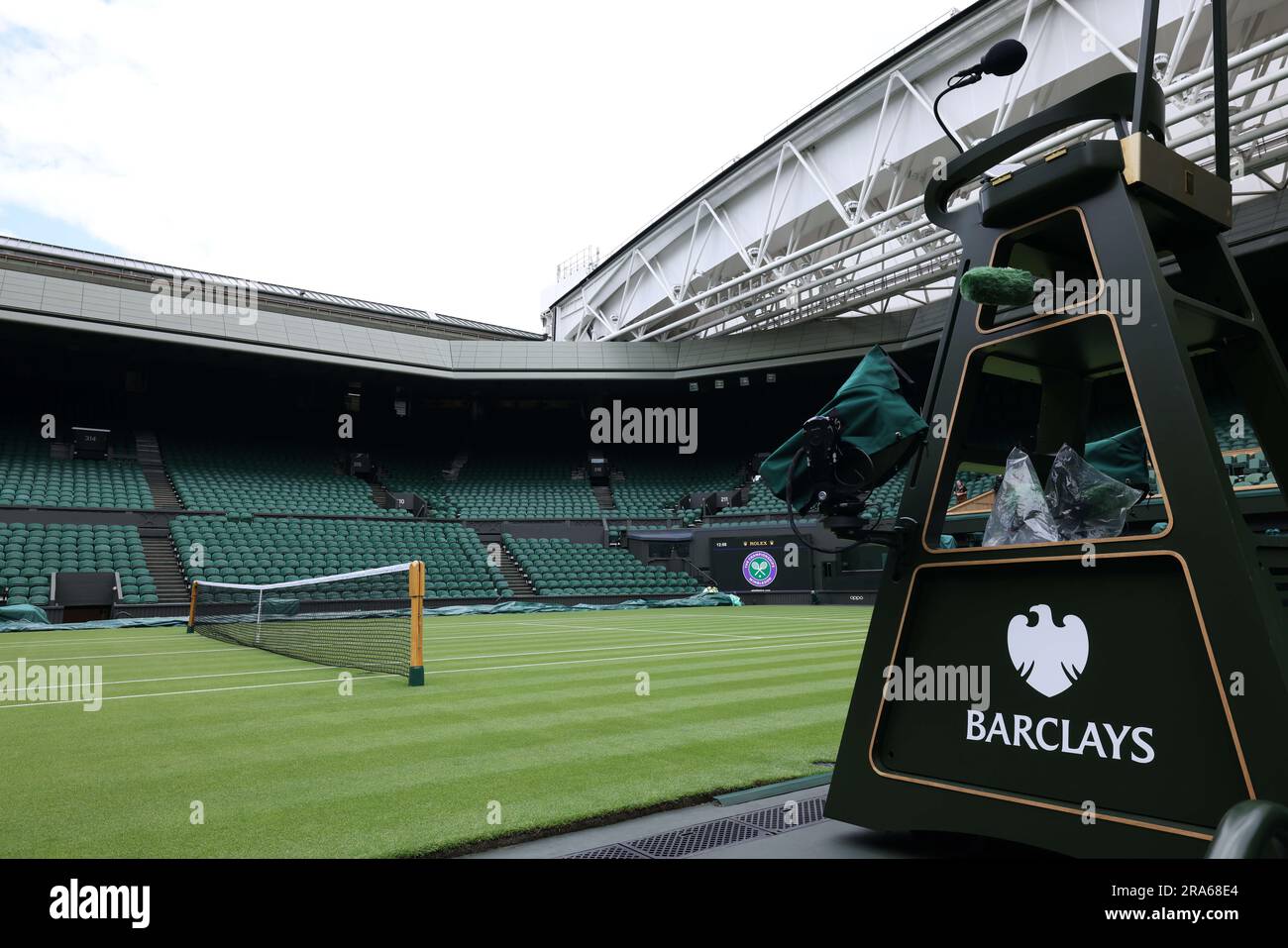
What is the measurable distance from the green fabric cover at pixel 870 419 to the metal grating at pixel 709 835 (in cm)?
140

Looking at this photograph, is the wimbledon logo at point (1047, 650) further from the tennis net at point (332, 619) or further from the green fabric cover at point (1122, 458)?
the tennis net at point (332, 619)

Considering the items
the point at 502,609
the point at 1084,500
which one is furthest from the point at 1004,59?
the point at 502,609

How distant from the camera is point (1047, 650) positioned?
8.11 feet

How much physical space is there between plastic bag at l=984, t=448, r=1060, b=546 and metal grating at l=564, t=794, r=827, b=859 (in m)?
Result: 1.49

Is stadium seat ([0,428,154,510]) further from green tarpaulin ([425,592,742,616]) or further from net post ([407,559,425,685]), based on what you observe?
net post ([407,559,425,685])

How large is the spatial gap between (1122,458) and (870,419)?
5.05ft

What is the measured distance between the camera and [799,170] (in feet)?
76.3

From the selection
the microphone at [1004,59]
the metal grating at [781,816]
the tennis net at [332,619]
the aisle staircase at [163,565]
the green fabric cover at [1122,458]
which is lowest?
the tennis net at [332,619]

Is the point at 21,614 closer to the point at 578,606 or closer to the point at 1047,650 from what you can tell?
the point at 578,606

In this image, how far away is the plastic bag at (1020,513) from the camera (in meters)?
2.74

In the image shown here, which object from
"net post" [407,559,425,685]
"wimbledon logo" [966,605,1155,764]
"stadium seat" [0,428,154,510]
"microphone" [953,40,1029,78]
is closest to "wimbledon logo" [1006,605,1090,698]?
"wimbledon logo" [966,605,1155,764]

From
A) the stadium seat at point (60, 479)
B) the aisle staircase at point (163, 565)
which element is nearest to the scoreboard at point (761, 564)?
the aisle staircase at point (163, 565)
